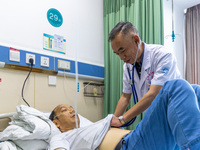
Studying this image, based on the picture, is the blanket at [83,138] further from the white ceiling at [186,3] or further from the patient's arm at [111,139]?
the white ceiling at [186,3]

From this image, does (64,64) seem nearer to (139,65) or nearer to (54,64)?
(54,64)

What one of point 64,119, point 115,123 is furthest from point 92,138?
point 64,119

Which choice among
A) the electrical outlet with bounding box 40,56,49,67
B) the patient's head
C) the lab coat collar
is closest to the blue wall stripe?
the electrical outlet with bounding box 40,56,49,67

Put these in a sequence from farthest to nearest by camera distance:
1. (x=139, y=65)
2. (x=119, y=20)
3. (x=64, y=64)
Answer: (x=119, y=20) → (x=64, y=64) → (x=139, y=65)

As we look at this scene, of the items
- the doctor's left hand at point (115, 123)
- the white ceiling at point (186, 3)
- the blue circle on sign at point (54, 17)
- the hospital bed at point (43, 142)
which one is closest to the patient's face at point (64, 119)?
the hospital bed at point (43, 142)

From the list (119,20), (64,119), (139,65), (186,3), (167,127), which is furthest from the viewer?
(186,3)

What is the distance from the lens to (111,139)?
4.56ft

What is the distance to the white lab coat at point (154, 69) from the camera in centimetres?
161

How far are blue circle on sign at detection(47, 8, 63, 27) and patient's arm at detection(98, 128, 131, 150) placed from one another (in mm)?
1460

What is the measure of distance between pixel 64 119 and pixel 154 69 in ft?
2.86

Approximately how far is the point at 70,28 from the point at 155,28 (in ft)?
3.33

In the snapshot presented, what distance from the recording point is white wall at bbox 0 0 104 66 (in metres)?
1.99

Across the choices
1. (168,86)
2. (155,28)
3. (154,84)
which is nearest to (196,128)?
(168,86)

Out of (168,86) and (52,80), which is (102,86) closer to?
(52,80)
